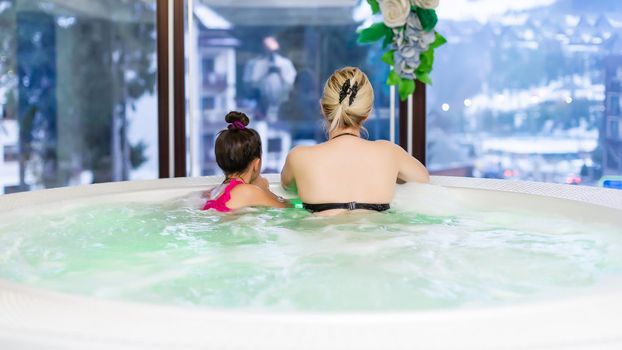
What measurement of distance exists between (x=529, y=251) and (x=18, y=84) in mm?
3800

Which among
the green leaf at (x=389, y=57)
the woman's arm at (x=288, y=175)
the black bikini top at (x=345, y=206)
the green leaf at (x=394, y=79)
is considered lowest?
the black bikini top at (x=345, y=206)

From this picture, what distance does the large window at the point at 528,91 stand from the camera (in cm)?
496

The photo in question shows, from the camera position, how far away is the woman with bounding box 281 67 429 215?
7.86 feet

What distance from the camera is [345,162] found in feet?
7.98

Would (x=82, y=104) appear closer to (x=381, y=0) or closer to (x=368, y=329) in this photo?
(x=381, y=0)

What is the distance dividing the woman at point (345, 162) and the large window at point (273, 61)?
8.61 ft

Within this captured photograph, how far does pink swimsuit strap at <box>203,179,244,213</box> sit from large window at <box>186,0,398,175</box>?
2531 millimetres

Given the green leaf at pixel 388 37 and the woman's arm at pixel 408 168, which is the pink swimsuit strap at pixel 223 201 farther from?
the green leaf at pixel 388 37

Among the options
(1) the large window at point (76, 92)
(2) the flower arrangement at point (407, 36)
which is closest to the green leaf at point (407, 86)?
(2) the flower arrangement at point (407, 36)

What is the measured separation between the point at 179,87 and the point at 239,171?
2.07 m

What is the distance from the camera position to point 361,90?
2.38m

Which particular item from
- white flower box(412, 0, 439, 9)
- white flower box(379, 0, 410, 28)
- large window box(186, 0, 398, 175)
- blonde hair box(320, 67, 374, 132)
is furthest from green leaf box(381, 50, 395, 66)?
blonde hair box(320, 67, 374, 132)

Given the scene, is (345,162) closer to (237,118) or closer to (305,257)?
(237,118)

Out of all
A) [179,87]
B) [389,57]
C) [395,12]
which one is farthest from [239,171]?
[179,87]
